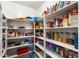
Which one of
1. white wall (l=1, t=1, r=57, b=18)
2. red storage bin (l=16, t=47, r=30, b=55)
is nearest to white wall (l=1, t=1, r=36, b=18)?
white wall (l=1, t=1, r=57, b=18)

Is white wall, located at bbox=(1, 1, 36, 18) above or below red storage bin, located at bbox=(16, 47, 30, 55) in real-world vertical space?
above

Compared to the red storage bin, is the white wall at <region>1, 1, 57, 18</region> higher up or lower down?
higher up

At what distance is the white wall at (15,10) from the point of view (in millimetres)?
4441

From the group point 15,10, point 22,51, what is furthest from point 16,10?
point 22,51

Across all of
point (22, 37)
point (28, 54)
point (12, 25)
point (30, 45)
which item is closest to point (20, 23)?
point (12, 25)

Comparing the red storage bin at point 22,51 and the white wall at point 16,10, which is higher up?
the white wall at point 16,10

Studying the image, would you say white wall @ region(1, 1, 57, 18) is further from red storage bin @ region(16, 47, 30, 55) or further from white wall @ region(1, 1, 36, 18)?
red storage bin @ region(16, 47, 30, 55)

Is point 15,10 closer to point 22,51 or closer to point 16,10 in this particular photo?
point 16,10

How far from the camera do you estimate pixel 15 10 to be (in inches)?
183

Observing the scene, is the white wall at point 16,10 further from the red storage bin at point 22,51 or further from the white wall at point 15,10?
the red storage bin at point 22,51

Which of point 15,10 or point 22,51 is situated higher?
point 15,10

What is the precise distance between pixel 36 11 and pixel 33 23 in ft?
2.23

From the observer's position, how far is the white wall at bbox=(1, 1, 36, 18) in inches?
175


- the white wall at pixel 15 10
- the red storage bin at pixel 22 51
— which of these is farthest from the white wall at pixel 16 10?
the red storage bin at pixel 22 51
